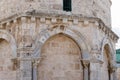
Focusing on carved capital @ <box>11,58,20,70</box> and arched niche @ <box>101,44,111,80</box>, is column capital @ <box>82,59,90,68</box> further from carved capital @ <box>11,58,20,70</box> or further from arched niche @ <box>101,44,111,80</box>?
carved capital @ <box>11,58,20,70</box>

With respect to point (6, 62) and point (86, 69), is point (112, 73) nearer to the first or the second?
point (86, 69)

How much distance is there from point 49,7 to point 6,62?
8.93 ft

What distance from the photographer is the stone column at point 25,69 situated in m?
10.2

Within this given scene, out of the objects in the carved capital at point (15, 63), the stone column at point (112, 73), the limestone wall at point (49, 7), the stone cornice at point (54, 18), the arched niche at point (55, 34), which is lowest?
the stone column at point (112, 73)

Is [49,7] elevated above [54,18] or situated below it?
above

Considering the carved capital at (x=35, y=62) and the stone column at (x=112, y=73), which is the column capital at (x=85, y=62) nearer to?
the carved capital at (x=35, y=62)

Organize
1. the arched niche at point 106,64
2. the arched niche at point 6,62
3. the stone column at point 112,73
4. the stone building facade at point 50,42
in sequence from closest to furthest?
the stone building facade at point 50,42, the arched niche at point 6,62, the arched niche at point 106,64, the stone column at point 112,73

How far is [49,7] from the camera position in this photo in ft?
36.4

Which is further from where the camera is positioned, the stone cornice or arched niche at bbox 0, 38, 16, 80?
arched niche at bbox 0, 38, 16, 80

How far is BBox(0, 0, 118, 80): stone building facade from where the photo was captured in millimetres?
10516

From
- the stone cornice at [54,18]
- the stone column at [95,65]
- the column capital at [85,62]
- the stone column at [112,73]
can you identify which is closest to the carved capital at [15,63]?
the stone cornice at [54,18]

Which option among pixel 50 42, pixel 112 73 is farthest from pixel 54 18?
pixel 112 73

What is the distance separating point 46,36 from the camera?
1068 centimetres

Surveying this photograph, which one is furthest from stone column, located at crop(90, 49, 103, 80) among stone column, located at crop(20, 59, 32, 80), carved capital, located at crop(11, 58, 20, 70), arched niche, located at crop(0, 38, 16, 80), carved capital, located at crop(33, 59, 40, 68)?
arched niche, located at crop(0, 38, 16, 80)
